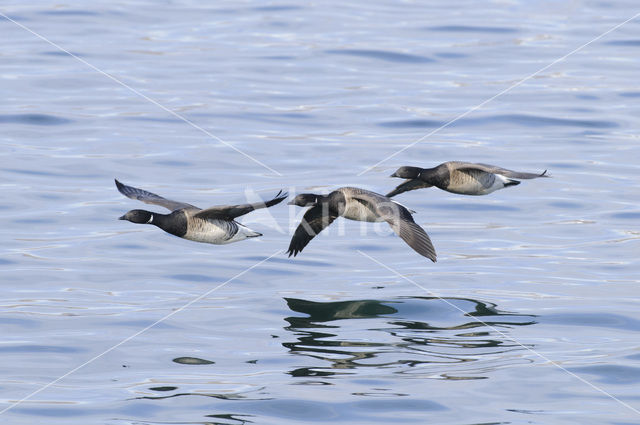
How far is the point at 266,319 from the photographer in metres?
13.9

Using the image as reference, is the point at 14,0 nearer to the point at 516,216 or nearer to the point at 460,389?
the point at 516,216

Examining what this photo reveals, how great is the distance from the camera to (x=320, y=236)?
58.9 feet

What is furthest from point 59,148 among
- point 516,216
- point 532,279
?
point 532,279

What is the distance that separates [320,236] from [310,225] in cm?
306

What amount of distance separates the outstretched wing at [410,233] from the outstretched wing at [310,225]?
4.29ft

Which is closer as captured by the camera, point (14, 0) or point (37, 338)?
point (37, 338)

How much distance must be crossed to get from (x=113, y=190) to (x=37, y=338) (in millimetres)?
7203

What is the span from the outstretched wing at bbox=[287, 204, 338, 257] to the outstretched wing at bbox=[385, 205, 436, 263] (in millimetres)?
1308

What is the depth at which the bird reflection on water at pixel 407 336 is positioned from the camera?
12008mm

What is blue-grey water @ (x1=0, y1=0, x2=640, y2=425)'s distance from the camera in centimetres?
1148
